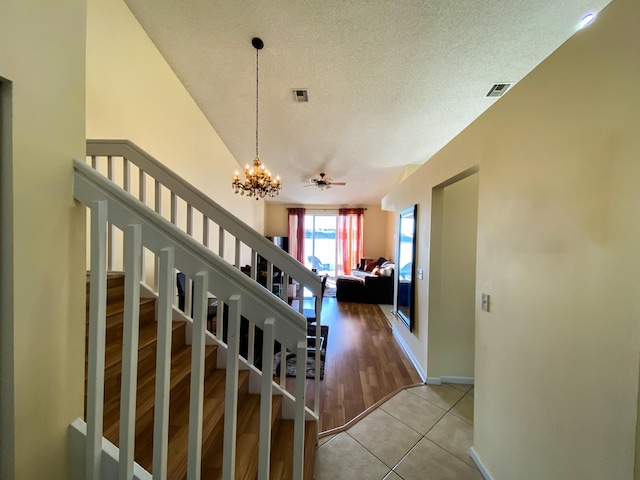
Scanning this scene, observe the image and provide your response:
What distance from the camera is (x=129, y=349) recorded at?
0.70 meters

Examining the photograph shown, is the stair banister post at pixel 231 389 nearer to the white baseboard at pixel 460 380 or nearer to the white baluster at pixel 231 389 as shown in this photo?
the white baluster at pixel 231 389

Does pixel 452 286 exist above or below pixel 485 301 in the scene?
below

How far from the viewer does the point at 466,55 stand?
2543mm

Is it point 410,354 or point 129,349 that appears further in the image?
point 410,354

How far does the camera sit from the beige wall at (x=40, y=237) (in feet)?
1.96

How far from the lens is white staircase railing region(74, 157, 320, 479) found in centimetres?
70

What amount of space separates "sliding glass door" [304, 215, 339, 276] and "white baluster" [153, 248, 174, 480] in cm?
795

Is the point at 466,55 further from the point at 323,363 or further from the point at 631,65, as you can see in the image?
the point at 323,363

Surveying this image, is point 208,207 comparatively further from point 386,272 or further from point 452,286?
point 386,272

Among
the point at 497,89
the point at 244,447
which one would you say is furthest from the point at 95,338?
the point at 497,89

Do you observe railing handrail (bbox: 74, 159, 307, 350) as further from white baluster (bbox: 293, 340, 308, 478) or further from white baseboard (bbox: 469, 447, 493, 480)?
white baseboard (bbox: 469, 447, 493, 480)

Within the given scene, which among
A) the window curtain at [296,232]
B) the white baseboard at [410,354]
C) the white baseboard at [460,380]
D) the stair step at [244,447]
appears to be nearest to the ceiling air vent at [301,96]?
the stair step at [244,447]

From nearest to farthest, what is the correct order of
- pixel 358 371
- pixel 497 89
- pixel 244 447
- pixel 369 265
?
1. pixel 244 447
2. pixel 358 371
3. pixel 497 89
4. pixel 369 265

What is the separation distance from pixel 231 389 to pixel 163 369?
0.68ft
